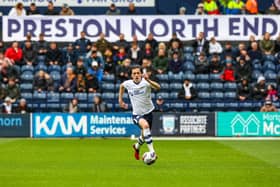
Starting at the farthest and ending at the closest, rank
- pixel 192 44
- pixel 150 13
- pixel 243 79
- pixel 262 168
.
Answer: pixel 150 13, pixel 192 44, pixel 243 79, pixel 262 168

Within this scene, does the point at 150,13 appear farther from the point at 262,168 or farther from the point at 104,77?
the point at 262,168

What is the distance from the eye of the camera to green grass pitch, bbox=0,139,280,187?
13.7 metres

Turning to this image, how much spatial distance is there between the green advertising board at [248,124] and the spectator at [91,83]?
4.89 m

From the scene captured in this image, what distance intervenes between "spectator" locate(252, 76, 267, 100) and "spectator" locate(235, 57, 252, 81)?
2.23 feet

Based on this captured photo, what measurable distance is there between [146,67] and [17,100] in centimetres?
506

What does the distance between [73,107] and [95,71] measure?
2.48m

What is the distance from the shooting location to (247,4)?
35.2 meters

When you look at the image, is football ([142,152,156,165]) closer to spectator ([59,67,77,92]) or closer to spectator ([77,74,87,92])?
spectator ([77,74,87,92])

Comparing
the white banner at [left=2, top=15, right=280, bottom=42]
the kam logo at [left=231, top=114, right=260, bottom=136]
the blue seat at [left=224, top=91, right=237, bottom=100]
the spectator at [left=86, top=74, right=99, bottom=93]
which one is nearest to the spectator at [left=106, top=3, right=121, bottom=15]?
the white banner at [left=2, top=15, right=280, bottom=42]

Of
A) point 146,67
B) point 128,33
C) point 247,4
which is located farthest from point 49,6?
point 247,4

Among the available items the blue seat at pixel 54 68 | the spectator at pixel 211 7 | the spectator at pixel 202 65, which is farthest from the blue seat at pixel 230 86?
the blue seat at pixel 54 68

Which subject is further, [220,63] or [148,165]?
[220,63]

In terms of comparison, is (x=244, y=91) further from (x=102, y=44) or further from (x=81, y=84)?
(x=81, y=84)

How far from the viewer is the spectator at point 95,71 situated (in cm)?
3130
